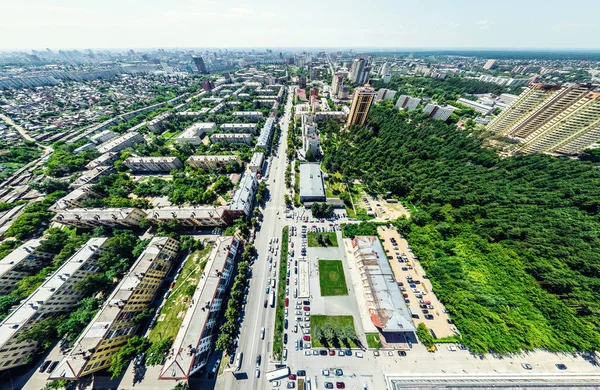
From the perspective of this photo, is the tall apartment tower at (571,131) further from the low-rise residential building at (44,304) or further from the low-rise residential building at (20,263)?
the low-rise residential building at (20,263)

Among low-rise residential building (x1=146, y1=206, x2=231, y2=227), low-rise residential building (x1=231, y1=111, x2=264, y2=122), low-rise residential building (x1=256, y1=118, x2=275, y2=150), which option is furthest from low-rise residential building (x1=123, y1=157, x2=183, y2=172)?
low-rise residential building (x1=231, y1=111, x2=264, y2=122)

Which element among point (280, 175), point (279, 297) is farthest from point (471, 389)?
point (280, 175)

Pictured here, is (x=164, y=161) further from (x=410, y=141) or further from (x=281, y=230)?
(x=410, y=141)

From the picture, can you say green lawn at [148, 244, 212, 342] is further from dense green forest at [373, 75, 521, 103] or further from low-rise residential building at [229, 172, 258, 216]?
dense green forest at [373, 75, 521, 103]

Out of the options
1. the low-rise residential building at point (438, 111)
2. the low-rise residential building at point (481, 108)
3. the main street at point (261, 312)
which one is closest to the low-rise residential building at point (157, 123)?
the main street at point (261, 312)

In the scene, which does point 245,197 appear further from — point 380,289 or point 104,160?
point 104,160
